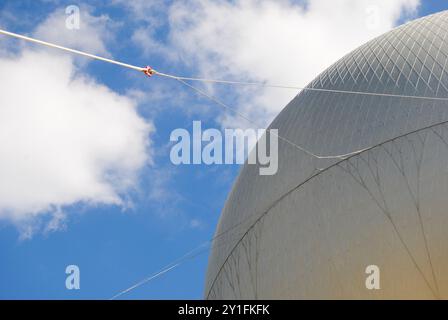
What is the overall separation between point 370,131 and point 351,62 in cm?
542

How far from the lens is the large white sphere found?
17.6 meters

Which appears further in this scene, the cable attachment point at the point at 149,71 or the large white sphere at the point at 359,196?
the large white sphere at the point at 359,196

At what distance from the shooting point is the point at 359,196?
19.1m

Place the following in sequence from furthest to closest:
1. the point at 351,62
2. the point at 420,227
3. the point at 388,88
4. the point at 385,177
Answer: the point at 351,62, the point at 388,88, the point at 385,177, the point at 420,227

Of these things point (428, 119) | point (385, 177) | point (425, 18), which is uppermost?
point (425, 18)

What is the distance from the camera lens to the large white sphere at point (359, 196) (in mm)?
17641

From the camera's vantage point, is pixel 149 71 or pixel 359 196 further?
pixel 359 196

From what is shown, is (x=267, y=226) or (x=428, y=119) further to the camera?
(x=267, y=226)

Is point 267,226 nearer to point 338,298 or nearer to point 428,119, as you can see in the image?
point 338,298

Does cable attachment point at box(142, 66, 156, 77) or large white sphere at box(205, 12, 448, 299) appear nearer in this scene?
cable attachment point at box(142, 66, 156, 77)

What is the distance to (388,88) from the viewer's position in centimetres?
2145
